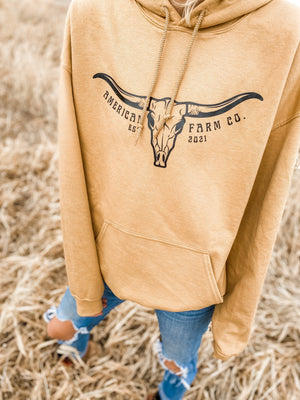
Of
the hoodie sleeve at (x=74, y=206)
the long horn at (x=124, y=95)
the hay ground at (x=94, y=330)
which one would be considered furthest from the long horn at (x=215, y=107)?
the hay ground at (x=94, y=330)

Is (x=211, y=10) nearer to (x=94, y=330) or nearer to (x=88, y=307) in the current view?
(x=88, y=307)

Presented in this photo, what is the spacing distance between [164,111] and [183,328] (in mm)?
749

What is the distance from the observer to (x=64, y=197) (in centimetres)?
104

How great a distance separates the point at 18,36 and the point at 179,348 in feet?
13.1

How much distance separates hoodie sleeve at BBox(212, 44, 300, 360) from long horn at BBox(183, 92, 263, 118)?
9 cm

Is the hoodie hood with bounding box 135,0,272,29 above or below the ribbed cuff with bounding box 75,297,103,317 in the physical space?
above

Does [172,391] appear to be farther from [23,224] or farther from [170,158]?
[23,224]

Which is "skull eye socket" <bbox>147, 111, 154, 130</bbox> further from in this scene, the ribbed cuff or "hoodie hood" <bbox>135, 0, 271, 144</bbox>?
the ribbed cuff

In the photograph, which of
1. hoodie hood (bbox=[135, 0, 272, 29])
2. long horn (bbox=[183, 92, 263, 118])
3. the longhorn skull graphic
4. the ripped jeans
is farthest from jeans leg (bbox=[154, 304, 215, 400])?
hoodie hood (bbox=[135, 0, 272, 29])

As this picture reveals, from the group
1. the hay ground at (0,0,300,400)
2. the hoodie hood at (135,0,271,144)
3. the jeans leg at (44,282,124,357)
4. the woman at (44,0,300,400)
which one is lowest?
the hay ground at (0,0,300,400)

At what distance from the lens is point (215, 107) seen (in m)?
0.86

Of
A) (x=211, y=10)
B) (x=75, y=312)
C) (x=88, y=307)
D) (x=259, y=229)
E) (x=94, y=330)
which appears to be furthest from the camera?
(x=94, y=330)

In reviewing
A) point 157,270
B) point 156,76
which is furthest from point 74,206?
point 156,76

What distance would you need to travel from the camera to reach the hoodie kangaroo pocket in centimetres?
102
